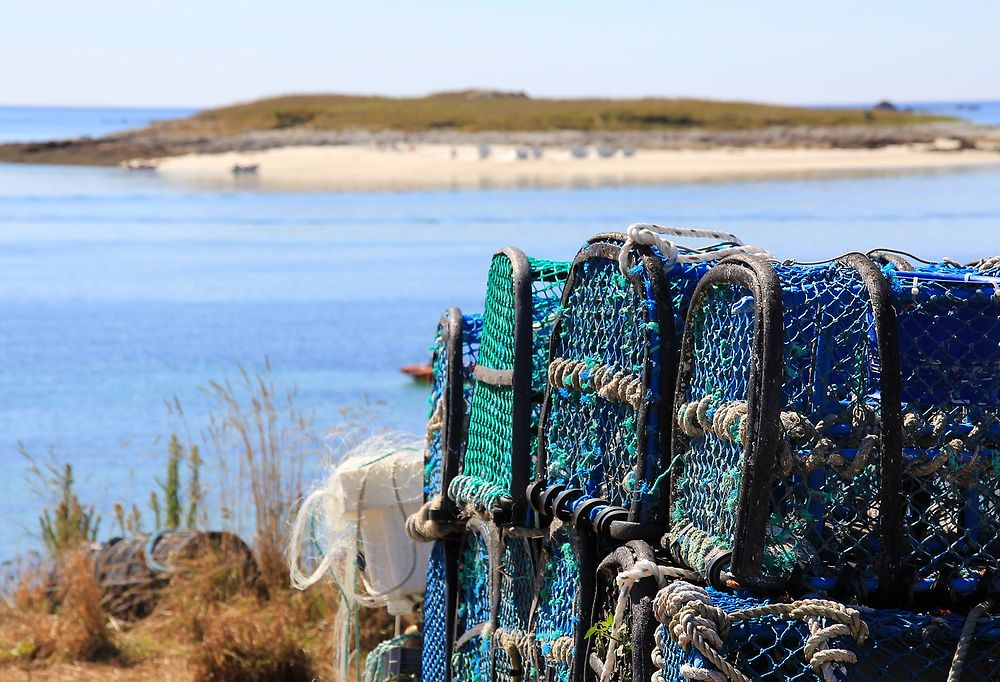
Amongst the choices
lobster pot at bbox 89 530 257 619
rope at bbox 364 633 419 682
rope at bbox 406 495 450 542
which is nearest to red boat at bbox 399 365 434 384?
lobster pot at bbox 89 530 257 619

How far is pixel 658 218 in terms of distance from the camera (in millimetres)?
33938

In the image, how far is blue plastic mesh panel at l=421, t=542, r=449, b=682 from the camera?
14.3ft

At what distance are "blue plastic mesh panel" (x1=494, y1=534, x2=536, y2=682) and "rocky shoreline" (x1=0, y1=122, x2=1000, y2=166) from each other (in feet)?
208

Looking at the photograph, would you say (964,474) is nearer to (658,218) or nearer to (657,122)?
(658,218)

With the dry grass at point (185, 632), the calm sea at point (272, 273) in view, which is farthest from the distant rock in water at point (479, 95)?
the dry grass at point (185, 632)

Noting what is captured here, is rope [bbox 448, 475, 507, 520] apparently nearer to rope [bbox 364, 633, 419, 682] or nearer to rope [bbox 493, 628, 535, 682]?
rope [bbox 493, 628, 535, 682]

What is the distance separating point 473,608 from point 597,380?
1.20 m

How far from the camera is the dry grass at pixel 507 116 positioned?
76.5 metres

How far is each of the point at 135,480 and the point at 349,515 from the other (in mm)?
6977

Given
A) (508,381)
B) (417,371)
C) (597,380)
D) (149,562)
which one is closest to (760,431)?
(597,380)

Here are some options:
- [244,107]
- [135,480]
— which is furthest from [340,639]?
[244,107]

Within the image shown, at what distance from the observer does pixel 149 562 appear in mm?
6785

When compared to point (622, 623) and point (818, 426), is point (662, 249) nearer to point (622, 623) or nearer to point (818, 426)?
point (818, 426)

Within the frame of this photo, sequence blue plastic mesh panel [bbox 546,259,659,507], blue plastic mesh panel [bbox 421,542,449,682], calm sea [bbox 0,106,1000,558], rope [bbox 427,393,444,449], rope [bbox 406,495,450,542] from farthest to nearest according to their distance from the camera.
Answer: calm sea [bbox 0,106,1000,558]
rope [bbox 427,393,444,449]
blue plastic mesh panel [bbox 421,542,449,682]
rope [bbox 406,495,450,542]
blue plastic mesh panel [bbox 546,259,659,507]
